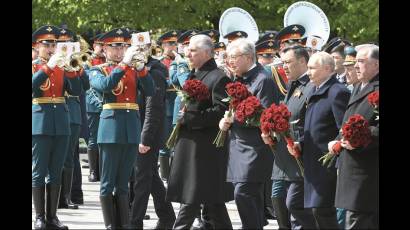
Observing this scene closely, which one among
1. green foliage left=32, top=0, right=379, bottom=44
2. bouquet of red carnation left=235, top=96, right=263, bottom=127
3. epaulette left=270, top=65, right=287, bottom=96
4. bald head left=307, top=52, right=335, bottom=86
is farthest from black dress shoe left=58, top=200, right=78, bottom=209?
green foliage left=32, top=0, right=379, bottom=44

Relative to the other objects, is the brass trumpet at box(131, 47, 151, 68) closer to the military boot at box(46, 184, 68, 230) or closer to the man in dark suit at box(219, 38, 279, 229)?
the man in dark suit at box(219, 38, 279, 229)

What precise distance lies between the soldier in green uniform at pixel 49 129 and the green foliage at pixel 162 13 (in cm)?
1364

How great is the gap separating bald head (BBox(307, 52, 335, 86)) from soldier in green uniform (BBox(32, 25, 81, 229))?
349cm

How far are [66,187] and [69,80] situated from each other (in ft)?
7.23

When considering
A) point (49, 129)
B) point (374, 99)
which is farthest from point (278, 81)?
point (374, 99)

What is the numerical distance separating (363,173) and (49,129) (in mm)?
→ 4575

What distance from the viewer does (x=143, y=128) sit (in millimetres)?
13617

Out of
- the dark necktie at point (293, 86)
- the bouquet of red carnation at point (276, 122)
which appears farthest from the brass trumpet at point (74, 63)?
the bouquet of red carnation at point (276, 122)

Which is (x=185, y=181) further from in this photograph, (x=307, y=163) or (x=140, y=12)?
(x=140, y=12)

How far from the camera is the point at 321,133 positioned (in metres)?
11.0

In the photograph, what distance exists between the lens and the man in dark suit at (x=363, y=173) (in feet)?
33.3

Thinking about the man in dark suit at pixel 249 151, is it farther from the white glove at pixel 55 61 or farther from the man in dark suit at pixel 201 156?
the white glove at pixel 55 61

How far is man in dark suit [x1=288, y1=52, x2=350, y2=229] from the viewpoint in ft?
35.7

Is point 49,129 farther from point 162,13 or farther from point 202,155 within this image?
point 162,13
